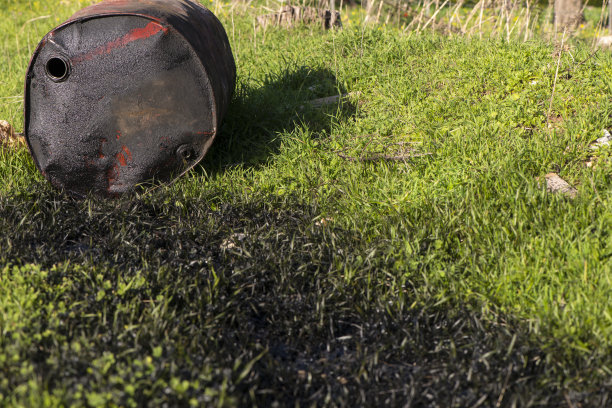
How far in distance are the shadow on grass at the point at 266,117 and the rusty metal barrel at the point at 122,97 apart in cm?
55

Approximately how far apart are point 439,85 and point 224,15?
3.85 m

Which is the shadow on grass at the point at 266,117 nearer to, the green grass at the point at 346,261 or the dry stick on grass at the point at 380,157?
the green grass at the point at 346,261

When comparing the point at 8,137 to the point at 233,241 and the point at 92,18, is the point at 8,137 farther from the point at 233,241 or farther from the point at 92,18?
the point at 233,241

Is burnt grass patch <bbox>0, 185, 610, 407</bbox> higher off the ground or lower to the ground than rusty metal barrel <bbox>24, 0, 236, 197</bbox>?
lower

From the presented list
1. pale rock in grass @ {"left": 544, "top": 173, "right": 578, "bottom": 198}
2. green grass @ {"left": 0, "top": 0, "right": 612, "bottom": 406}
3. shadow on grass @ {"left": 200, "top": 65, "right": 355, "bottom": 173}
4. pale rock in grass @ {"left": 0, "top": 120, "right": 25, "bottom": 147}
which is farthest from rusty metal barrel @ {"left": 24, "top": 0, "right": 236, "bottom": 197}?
pale rock in grass @ {"left": 544, "top": 173, "right": 578, "bottom": 198}

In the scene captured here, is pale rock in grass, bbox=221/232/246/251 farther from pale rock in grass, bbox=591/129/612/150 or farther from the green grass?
pale rock in grass, bbox=591/129/612/150

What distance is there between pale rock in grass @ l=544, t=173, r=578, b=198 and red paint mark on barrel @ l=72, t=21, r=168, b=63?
2.59 m

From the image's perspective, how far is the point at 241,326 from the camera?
2.75 meters

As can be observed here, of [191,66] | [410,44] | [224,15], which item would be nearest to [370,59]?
[410,44]

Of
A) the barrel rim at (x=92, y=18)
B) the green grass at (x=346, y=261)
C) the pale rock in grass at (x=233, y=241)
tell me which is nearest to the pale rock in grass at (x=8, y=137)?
the green grass at (x=346, y=261)

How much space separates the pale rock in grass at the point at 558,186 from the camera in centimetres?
344

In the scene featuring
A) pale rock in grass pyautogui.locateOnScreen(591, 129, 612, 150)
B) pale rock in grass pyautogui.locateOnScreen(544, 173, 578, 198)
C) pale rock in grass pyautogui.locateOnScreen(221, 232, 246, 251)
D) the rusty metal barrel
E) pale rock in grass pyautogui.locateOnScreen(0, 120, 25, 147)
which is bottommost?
pale rock in grass pyautogui.locateOnScreen(221, 232, 246, 251)

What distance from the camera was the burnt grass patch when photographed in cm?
226

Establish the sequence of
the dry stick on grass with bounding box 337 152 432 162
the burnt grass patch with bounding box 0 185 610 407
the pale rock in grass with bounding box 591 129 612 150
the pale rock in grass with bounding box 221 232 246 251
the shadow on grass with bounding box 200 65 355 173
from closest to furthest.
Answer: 1. the burnt grass patch with bounding box 0 185 610 407
2. the pale rock in grass with bounding box 221 232 246 251
3. the pale rock in grass with bounding box 591 129 612 150
4. the dry stick on grass with bounding box 337 152 432 162
5. the shadow on grass with bounding box 200 65 355 173
